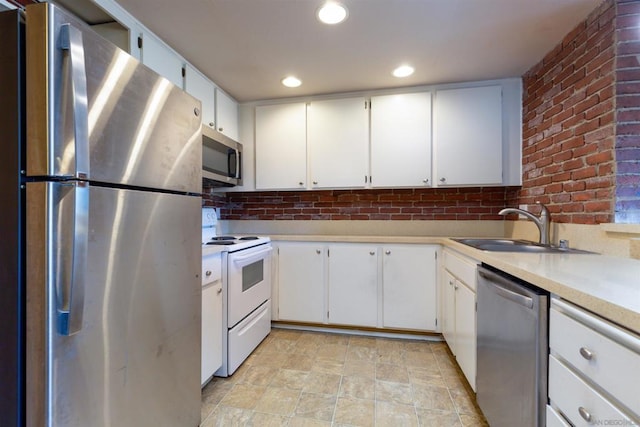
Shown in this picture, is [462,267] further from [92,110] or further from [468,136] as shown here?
[92,110]

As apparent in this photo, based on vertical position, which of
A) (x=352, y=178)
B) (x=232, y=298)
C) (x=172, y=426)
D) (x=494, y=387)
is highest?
(x=352, y=178)

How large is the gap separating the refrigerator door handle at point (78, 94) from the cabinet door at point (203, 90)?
4.21 ft

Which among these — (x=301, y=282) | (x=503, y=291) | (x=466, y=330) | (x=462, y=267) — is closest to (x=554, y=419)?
(x=503, y=291)

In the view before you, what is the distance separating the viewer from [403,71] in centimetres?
217

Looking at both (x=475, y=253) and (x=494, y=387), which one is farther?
(x=475, y=253)

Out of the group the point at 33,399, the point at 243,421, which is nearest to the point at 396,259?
the point at 243,421

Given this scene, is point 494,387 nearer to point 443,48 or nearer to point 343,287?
point 343,287

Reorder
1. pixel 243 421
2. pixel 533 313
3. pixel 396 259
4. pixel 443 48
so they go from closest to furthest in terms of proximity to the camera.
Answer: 1. pixel 533 313
2. pixel 243 421
3. pixel 443 48
4. pixel 396 259

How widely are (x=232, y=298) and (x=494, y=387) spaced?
1506 mm

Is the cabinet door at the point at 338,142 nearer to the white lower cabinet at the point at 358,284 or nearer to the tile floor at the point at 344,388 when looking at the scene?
the white lower cabinet at the point at 358,284

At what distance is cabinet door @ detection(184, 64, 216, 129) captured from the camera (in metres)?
2.01

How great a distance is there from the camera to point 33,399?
29.2 inches

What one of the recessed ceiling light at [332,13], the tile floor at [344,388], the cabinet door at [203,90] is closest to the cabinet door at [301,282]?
the tile floor at [344,388]

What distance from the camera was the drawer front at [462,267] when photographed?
1.62 m
